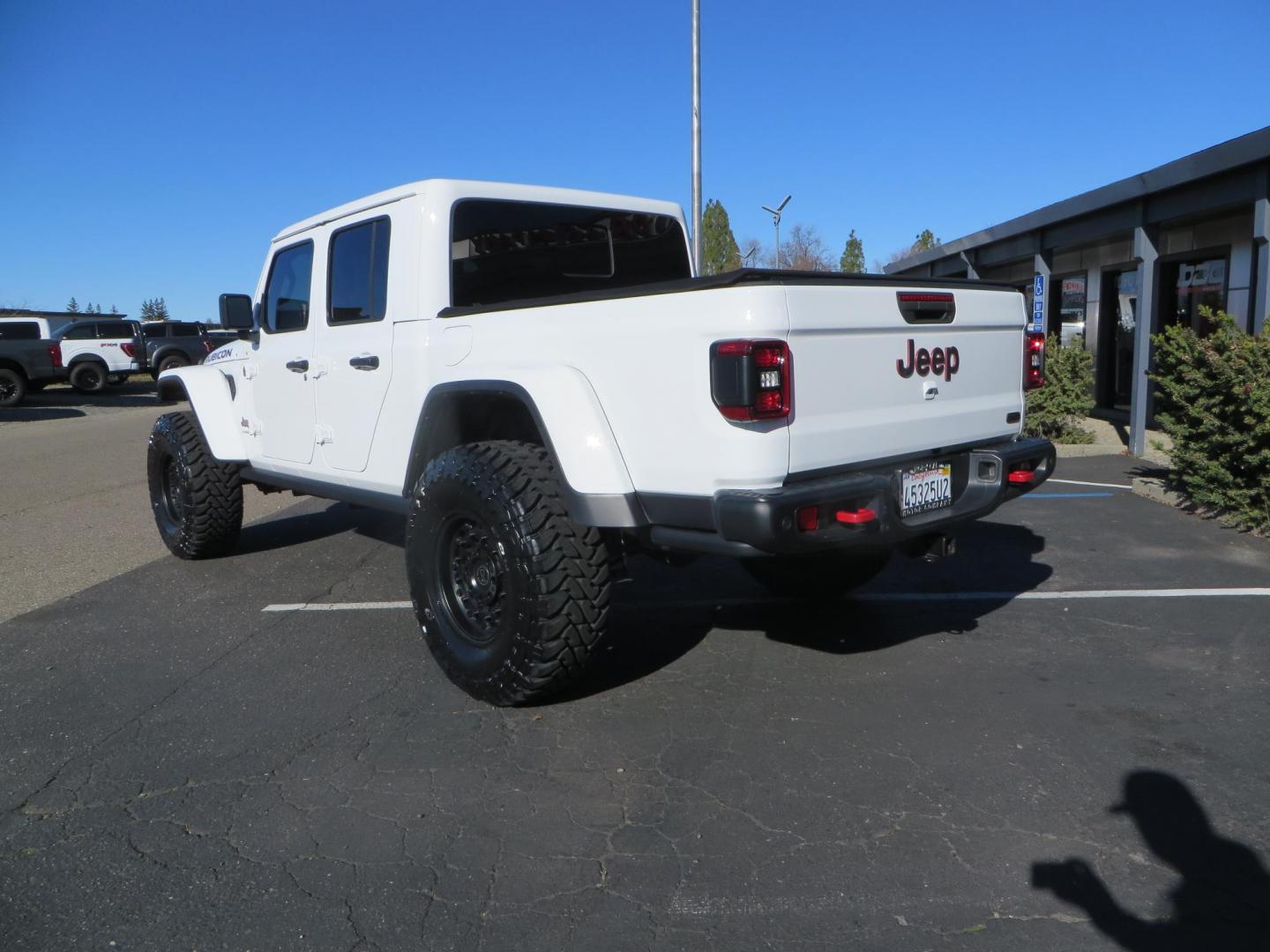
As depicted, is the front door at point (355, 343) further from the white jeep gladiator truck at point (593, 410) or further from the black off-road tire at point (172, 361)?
the black off-road tire at point (172, 361)

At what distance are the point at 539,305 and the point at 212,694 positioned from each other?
7.15ft

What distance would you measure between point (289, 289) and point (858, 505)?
3.77m

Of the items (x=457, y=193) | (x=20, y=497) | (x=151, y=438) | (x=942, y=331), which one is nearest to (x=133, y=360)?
(x=20, y=497)

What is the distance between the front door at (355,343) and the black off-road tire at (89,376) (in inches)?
1000

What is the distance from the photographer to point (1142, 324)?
1218 cm

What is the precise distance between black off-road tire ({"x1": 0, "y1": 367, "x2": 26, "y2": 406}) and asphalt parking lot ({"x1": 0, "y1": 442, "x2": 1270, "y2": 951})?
71.4 feet

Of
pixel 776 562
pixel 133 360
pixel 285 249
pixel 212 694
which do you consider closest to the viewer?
pixel 212 694

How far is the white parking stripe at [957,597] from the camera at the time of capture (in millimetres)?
5484

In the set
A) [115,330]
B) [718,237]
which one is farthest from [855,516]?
[718,237]

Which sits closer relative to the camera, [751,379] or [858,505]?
[751,379]

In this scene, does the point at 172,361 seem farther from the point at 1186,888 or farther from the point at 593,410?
the point at 1186,888

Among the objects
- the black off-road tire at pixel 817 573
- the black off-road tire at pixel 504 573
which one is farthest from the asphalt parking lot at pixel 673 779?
the black off-road tire at pixel 504 573

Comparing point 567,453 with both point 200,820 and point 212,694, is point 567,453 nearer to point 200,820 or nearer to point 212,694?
point 200,820

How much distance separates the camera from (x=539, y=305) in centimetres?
384
